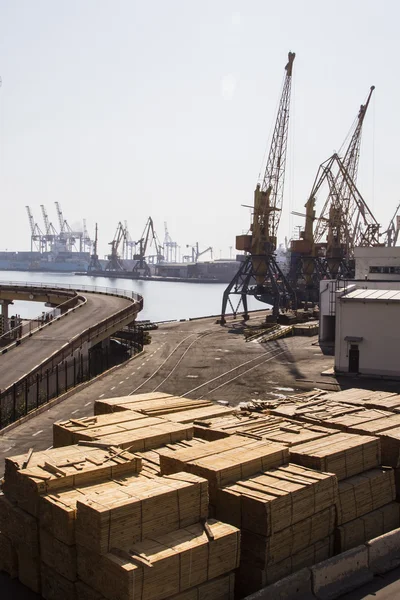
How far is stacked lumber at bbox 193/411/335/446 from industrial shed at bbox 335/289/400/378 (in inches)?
880

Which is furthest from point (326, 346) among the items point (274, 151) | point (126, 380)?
point (274, 151)

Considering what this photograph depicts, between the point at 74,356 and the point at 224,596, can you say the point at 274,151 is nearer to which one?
the point at 74,356

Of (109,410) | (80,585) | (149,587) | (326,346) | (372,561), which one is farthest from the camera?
(326,346)

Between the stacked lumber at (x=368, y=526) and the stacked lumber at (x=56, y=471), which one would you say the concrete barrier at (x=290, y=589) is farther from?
the stacked lumber at (x=56, y=471)

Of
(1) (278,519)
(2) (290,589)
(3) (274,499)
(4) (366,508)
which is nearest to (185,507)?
(3) (274,499)

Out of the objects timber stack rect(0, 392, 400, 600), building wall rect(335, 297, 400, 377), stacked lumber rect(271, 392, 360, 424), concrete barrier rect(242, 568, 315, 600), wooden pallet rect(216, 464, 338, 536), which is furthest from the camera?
building wall rect(335, 297, 400, 377)

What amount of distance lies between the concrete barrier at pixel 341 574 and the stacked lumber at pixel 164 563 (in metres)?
2.35

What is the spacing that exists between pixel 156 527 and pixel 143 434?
4.69m

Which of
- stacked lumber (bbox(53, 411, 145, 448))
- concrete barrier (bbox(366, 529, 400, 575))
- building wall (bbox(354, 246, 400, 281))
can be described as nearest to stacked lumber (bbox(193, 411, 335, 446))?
stacked lumber (bbox(53, 411, 145, 448))

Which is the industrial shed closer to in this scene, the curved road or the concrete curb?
the curved road

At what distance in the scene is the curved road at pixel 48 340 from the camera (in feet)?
117

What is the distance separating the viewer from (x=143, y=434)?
1591 cm

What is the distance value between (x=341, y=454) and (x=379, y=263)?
5087 centimetres

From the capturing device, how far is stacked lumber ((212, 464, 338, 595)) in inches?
478
